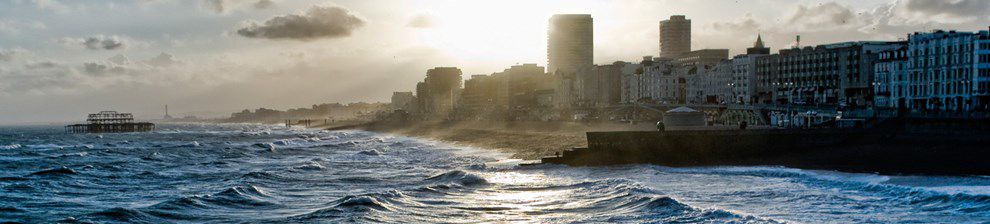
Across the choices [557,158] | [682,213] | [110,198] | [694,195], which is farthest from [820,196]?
[110,198]

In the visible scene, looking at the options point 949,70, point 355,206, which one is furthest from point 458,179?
point 949,70

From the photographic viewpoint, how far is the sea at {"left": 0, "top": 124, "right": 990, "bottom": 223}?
126 feet

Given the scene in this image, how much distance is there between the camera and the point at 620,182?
5134 cm

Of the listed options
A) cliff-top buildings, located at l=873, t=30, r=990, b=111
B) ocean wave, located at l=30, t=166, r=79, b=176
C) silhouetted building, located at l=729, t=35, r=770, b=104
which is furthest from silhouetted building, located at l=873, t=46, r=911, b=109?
ocean wave, located at l=30, t=166, r=79, b=176

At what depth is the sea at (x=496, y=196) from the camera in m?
38.5

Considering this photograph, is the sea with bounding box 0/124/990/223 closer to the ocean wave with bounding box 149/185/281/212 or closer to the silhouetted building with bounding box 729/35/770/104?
the ocean wave with bounding box 149/185/281/212

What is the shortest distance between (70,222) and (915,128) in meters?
67.8

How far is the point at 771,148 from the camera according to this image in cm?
6931

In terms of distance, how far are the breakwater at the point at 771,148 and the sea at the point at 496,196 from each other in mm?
3574

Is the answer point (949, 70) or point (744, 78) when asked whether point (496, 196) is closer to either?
point (949, 70)

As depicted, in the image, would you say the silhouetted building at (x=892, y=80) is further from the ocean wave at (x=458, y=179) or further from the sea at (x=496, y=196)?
the ocean wave at (x=458, y=179)

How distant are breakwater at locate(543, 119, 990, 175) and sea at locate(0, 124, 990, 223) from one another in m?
3.57

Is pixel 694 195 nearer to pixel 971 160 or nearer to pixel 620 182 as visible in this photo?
pixel 620 182

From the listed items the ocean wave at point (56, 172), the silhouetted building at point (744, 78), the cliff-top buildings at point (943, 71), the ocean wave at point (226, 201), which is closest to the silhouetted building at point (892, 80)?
the cliff-top buildings at point (943, 71)
